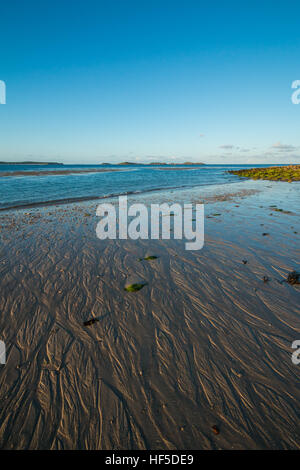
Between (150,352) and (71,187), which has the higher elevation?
(71,187)

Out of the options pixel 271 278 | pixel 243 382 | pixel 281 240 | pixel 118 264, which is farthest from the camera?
pixel 281 240

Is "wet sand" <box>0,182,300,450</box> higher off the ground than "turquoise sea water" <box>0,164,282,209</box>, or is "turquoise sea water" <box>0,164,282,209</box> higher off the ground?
"turquoise sea water" <box>0,164,282,209</box>

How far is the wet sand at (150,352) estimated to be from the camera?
2828 mm

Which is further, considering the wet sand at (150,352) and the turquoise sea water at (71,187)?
the turquoise sea water at (71,187)

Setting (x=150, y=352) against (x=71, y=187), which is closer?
(x=150, y=352)

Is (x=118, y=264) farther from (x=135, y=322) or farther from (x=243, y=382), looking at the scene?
(x=243, y=382)

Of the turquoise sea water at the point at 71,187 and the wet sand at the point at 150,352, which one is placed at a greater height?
the turquoise sea water at the point at 71,187

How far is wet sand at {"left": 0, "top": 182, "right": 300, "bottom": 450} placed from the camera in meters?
2.83

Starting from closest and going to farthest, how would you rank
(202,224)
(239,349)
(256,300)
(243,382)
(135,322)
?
1. (243,382)
2. (239,349)
3. (135,322)
4. (256,300)
5. (202,224)

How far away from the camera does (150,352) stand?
3994 mm

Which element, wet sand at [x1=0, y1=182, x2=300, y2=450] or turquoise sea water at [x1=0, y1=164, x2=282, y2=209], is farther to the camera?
turquoise sea water at [x1=0, y1=164, x2=282, y2=209]

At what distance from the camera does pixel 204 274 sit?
6824 millimetres
